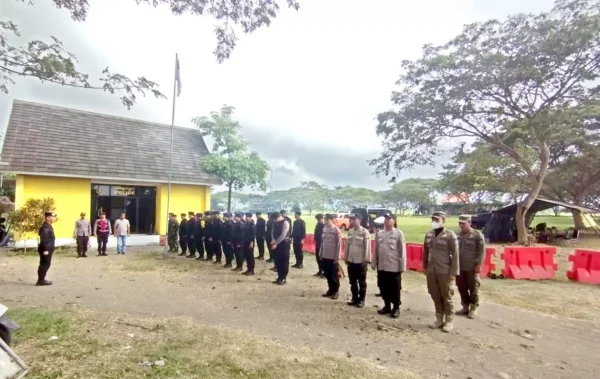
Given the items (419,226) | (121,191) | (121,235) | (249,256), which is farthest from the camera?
(419,226)

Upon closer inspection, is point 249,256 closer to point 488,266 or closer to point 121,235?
point 488,266

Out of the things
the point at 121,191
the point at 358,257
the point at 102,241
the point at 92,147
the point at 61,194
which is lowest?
the point at 102,241

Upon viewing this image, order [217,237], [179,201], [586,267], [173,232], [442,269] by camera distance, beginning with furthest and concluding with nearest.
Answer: [179,201]
[173,232]
[217,237]
[586,267]
[442,269]

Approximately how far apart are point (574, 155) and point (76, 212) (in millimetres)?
27258

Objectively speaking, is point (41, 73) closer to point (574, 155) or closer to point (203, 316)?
point (203, 316)

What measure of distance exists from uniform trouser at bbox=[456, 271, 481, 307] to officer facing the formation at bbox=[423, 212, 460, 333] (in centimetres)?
85

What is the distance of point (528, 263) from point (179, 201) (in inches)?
561

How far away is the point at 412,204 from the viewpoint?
62000 millimetres

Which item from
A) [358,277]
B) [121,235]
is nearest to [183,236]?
[121,235]

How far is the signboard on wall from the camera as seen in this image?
54.7ft

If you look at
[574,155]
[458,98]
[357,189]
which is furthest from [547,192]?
[357,189]

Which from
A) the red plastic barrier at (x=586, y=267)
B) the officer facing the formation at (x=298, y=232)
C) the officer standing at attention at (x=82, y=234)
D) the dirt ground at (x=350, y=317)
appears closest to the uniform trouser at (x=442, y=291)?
the dirt ground at (x=350, y=317)

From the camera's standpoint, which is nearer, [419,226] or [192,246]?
[192,246]

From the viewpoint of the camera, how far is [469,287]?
21.0 ft
